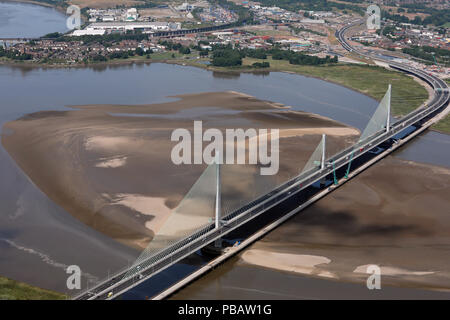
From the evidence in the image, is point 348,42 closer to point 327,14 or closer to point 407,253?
point 327,14

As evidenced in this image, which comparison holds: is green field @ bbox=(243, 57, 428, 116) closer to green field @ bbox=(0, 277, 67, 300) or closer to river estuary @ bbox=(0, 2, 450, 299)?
river estuary @ bbox=(0, 2, 450, 299)

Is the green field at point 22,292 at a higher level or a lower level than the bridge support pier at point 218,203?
lower

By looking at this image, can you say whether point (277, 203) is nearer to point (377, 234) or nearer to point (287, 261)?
point (287, 261)

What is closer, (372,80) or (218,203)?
(218,203)

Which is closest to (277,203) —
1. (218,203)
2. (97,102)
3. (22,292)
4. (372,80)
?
(218,203)

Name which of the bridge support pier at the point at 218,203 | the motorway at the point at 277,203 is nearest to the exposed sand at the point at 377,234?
the motorway at the point at 277,203

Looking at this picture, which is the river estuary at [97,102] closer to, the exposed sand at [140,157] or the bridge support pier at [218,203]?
the bridge support pier at [218,203]
